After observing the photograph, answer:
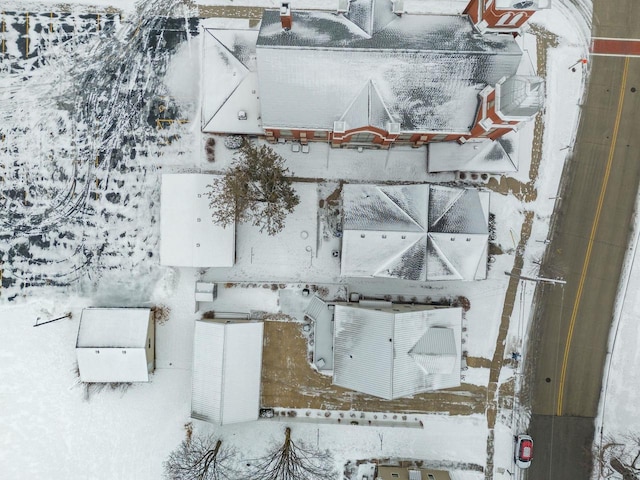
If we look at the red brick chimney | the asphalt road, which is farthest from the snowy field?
the red brick chimney

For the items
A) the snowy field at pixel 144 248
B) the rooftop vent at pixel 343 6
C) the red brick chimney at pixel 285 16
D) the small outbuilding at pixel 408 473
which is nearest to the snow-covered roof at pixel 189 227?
the snowy field at pixel 144 248

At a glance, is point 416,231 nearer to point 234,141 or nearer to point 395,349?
point 395,349

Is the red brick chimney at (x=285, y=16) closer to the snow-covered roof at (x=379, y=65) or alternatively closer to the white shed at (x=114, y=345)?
the snow-covered roof at (x=379, y=65)

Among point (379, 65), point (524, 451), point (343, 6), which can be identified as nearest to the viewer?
point (379, 65)

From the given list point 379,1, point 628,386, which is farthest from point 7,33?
point 628,386

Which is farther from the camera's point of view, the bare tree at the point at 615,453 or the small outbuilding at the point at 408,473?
the bare tree at the point at 615,453

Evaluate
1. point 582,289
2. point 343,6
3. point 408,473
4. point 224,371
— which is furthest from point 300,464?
point 343,6

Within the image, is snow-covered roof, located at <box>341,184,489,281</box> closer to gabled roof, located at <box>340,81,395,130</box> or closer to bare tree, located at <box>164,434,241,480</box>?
gabled roof, located at <box>340,81,395,130</box>
